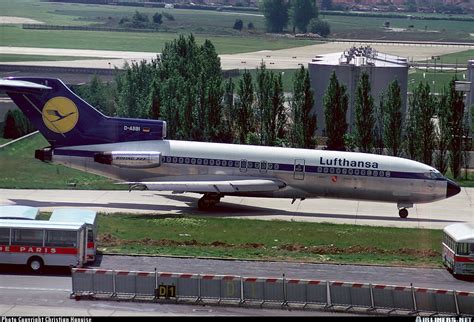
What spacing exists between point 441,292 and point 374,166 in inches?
1031

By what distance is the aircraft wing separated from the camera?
6906cm

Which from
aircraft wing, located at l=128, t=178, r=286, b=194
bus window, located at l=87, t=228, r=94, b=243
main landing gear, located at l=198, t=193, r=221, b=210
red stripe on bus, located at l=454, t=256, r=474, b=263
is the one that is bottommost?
main landing gear, located at l=198, t=193, r=221, b=210

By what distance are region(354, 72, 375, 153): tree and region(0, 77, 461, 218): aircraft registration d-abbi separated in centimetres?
1872

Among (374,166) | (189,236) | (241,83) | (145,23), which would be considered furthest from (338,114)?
(145,23)

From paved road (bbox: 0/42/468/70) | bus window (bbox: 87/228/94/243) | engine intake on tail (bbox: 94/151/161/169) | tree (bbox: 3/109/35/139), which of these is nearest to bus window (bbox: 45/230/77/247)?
bus window (bbox: 87/228/94/243)

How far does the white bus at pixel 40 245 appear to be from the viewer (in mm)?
51625

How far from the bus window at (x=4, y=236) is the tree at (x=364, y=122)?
143 ft

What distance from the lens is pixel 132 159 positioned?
2815 inches

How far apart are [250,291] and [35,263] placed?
10564 mm

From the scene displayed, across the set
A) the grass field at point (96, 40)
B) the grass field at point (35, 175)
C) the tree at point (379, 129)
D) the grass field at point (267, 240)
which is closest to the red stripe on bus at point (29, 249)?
the grass field at point (267, 240)

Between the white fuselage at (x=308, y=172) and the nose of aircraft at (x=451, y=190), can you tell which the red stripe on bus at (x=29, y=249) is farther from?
the nose of aircraft at (x=451, y=190)

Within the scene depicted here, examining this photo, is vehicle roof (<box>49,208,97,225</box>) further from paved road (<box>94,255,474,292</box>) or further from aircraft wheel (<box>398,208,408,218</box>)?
aircraft wheel (<box>398,208,408,218</box>)

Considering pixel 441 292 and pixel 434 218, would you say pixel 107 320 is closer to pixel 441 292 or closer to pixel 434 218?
pixel 441 292

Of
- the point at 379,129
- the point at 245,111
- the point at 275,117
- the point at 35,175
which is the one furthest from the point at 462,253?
the point at 245,111
